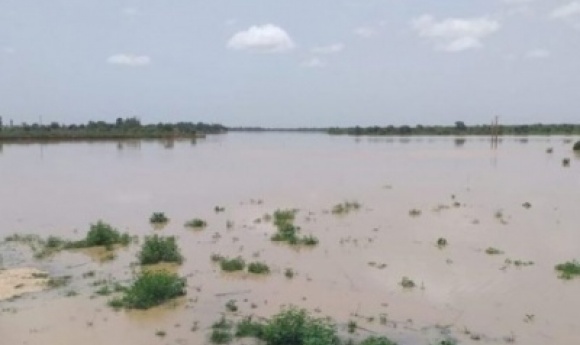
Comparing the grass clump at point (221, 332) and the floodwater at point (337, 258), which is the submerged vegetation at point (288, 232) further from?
the grass clump at point (221, 332)

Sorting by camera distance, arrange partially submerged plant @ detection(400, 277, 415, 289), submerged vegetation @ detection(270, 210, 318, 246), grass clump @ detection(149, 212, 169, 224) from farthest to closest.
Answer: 1. grass clump @ detection(149, 212, 169, 224)
2. submerged vegetation @ detection(270, 210, 318, 246)
3. partially submerged plant @ detection(400, 277, 415, 289)

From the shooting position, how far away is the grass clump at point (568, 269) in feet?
34.2

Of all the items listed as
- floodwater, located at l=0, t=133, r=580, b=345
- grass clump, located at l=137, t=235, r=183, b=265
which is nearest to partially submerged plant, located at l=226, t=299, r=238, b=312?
floodwater, located at l=0, t=133, r=580, b=345

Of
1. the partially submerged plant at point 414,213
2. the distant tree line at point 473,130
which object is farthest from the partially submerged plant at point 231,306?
the distant tree line at point 473,130

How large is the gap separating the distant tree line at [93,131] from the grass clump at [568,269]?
78.9 meters

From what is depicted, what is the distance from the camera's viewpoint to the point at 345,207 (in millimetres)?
18859

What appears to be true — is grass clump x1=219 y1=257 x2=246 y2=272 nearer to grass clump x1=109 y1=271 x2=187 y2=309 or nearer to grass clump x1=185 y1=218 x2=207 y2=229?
grass clump x1=109 y1=271 x2=187 y2=309

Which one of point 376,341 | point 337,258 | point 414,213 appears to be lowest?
point 337,258

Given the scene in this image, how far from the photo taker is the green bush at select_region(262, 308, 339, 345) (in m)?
6.86

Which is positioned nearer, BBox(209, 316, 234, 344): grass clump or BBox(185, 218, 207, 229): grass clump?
BBox(209, 316, 234, 344): grass clump

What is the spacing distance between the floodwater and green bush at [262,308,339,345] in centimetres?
90

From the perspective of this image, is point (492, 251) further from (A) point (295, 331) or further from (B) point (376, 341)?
(A) point (295, 331)

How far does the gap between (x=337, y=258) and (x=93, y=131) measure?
90.4m

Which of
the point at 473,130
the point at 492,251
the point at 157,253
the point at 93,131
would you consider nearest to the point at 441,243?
the point at 492,251
